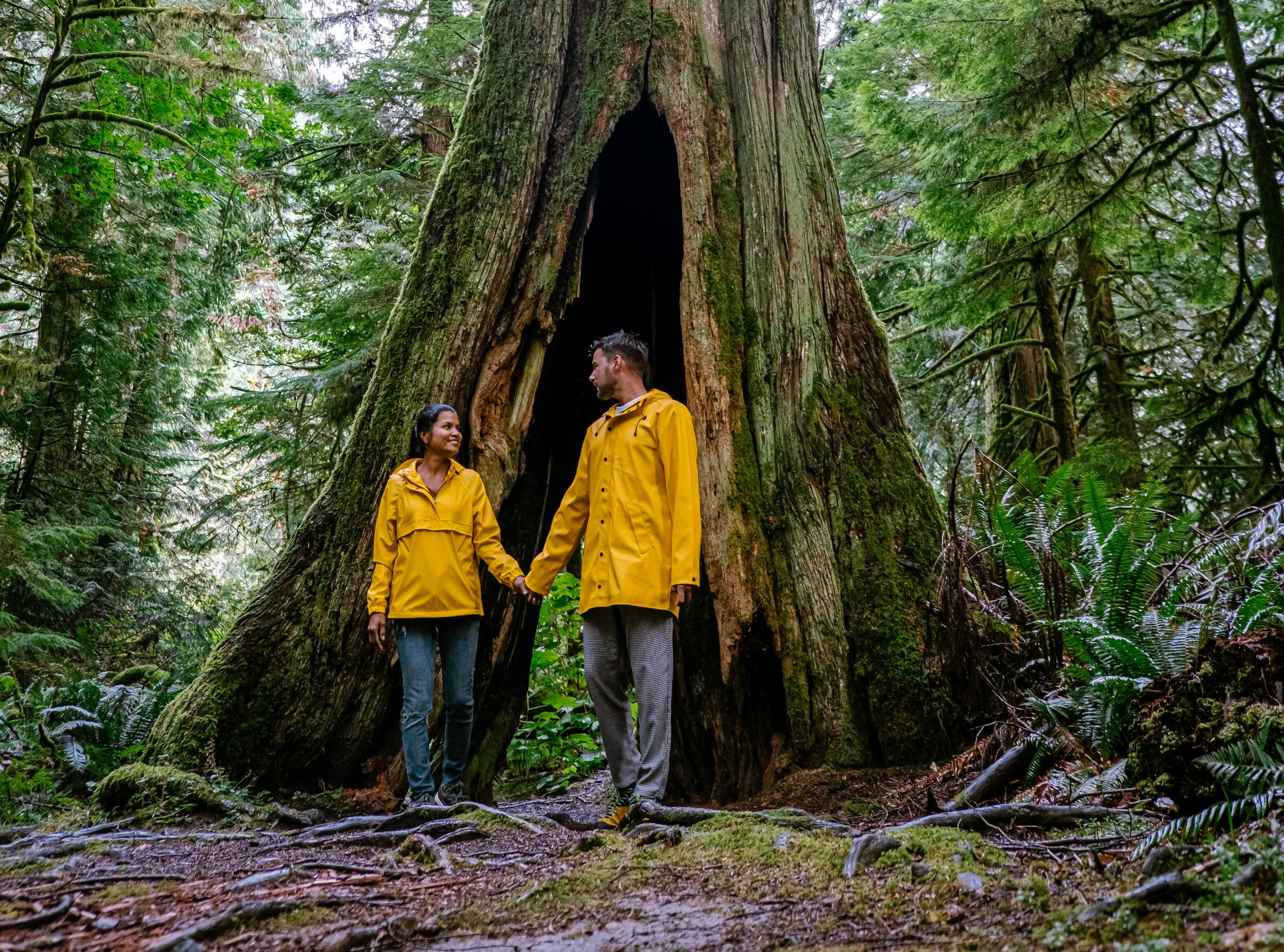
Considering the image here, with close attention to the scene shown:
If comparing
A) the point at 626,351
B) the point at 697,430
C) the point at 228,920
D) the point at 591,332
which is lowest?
the point at 228,920

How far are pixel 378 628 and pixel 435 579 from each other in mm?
379

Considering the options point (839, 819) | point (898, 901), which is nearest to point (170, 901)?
point (898, 901)

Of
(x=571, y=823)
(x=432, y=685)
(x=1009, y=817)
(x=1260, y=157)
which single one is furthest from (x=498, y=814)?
(x=1260, y=157)

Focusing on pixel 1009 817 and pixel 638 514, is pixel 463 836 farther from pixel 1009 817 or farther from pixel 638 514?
pixel 1009 817

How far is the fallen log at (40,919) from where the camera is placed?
2225 millimetres

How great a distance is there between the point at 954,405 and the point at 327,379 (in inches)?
345

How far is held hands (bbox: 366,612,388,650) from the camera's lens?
4.48 m

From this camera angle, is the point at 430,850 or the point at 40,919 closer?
the point at 40,919

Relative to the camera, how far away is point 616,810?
12.9ft

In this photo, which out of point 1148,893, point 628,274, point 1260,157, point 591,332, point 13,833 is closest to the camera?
point 1148,893

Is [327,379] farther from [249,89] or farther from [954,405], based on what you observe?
[954,405]

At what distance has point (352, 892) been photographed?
8.61 ft

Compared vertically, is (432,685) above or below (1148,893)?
above

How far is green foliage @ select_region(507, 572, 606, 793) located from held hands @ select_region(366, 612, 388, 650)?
1619mm
